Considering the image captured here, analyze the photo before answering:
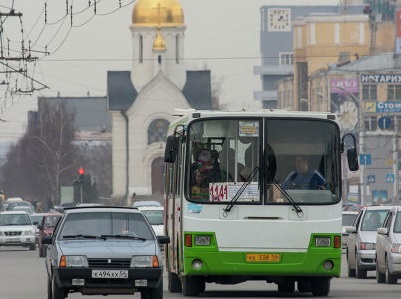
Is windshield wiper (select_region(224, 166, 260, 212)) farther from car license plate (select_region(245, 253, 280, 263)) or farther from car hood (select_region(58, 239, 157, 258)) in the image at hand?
car hood (select_region(58, 239, 157, 258))

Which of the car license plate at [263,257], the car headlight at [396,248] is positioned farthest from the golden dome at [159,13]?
the car license plate at [263,257]

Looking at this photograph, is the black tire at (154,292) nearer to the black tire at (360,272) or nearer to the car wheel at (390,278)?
the car wheel at (390,278)

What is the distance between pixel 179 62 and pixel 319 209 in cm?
12239

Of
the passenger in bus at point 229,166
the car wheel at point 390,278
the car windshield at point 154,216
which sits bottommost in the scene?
the car windshield at point 154,216

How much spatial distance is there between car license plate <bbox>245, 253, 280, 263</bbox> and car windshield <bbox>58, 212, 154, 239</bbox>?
227 centimetres

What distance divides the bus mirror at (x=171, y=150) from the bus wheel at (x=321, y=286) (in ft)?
8.65

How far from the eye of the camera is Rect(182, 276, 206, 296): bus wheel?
2531 cm

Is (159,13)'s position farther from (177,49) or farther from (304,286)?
(304,286)

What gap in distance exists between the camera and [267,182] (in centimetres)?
2494

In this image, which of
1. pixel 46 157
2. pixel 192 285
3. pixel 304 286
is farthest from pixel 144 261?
pixel 46 157

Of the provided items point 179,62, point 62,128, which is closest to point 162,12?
point 179,62

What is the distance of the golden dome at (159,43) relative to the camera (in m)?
142

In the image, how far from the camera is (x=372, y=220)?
3528cm

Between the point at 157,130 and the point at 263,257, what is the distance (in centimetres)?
11839
